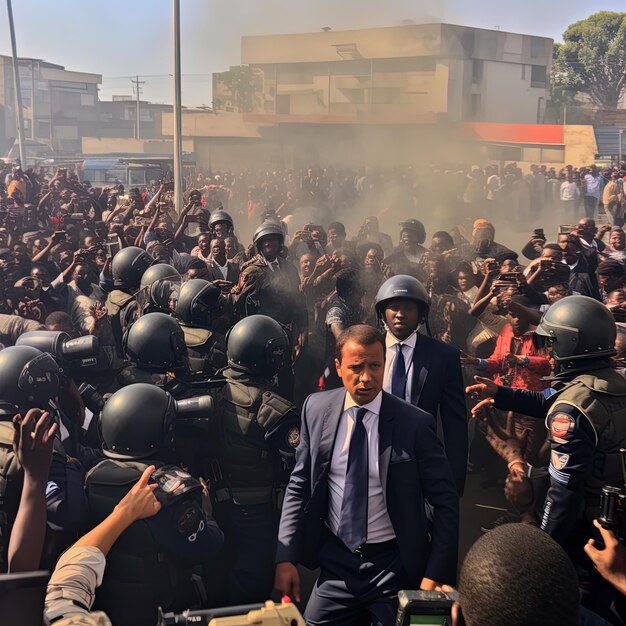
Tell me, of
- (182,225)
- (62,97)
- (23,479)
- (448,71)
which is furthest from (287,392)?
(62,97)

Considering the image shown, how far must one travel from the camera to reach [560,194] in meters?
24.0

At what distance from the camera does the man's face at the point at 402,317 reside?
4141 mm

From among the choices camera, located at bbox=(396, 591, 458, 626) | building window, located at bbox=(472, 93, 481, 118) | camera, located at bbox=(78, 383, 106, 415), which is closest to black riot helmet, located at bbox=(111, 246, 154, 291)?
camera, located at bbox=(78, 383, 106, 415)

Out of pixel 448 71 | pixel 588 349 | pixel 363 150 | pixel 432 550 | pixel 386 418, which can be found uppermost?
pixel 448 71

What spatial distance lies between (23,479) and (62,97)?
249ft

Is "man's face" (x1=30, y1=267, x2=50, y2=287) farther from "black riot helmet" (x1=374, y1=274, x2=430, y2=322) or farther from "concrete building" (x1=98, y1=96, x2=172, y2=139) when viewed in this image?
"concrete building" (x1=98, y1=96, x2=172, y2=139)

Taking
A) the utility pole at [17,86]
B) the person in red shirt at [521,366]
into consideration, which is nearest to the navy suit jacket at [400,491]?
the person in red shirt at [521,366]

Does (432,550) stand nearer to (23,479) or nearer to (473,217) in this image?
(23,479)

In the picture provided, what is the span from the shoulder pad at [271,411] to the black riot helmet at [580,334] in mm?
1234

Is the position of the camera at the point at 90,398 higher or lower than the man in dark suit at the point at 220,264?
lower

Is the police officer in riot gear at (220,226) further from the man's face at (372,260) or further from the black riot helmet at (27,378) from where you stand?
the black riot helmet at (27,378)

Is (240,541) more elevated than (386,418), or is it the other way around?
(386,418)

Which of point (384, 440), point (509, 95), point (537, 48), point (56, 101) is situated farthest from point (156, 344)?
point (56, 101)

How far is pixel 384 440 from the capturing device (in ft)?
9.82
